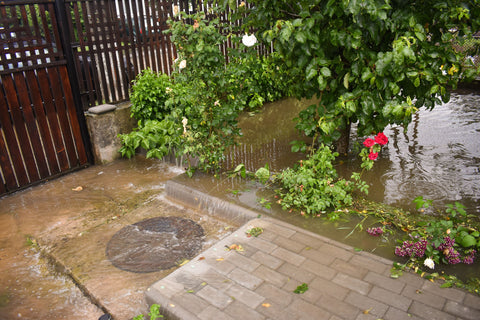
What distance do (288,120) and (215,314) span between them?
5662 millimetres

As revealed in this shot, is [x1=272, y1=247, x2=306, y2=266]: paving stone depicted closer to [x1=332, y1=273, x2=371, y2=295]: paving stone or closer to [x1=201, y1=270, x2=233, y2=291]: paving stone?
[x1=332, y1=273, x2=371, y2=295]: paving stone

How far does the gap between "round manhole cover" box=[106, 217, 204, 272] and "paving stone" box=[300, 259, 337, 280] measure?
4.17ft

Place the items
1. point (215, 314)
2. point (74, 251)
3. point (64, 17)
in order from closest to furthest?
point (215, 314) → point (74, 251) → point (64, 17)

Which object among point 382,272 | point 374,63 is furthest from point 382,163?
point 382,272

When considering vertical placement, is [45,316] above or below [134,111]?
below

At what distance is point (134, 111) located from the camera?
679cm

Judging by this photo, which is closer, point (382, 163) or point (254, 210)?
point (254, 210)

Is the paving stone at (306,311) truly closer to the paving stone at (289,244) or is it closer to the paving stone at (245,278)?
the paving stone at (245,278)

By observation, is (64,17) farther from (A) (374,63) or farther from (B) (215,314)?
(B) (215,314)

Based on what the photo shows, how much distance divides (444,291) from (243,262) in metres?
1.67

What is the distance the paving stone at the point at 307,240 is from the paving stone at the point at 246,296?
2.74ft

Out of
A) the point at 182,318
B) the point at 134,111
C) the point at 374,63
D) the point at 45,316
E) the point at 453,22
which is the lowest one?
the point at 45,316

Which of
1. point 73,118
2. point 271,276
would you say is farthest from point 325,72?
point 73,118

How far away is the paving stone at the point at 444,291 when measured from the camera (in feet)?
9.76
